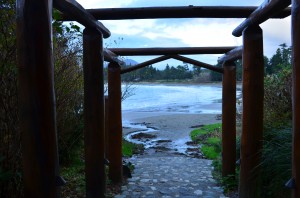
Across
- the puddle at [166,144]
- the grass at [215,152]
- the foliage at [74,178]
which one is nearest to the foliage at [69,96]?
the foliage at [74,178]

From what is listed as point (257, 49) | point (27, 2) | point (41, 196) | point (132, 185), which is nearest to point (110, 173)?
point (132, 185)

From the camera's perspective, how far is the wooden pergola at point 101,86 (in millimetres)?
2428

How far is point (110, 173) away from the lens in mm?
6379

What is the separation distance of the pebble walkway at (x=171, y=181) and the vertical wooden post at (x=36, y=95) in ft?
10.2

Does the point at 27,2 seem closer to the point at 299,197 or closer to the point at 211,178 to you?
the point at 299,197

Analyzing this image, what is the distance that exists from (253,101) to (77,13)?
2430 millimetres

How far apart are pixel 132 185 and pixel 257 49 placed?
126 inches

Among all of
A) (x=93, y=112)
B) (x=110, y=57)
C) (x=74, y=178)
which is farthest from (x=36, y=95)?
(x=74, y=178)

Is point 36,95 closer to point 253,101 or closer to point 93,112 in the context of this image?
point 93,112

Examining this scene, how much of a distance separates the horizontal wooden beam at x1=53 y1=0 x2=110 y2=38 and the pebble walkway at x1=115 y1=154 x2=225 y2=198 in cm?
261

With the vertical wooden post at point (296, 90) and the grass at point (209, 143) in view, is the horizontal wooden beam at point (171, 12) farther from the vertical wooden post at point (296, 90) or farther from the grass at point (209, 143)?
the grass at point (209, 143)

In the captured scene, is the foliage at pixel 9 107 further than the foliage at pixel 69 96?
No

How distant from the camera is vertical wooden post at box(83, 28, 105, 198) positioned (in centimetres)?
458

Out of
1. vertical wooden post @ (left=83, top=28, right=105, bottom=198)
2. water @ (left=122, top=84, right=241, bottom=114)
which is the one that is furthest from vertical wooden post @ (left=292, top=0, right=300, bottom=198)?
water @ (left=122, top=84, right=241, bottom=114)
